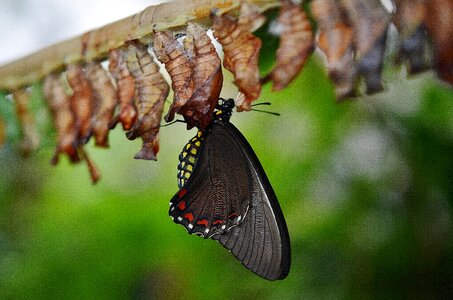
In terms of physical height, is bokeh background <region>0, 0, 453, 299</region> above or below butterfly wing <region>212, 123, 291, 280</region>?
below

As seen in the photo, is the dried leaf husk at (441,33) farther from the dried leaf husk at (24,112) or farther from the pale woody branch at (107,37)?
the dried leaf husk at (24,112)

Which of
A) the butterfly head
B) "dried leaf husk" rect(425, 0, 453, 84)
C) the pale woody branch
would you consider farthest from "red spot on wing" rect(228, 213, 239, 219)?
"dried leaf husk" rect(425, 0, 453, 84)

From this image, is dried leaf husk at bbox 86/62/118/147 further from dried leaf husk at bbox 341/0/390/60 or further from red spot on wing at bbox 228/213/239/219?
dried leaf husk at bbox 341/0/390/60

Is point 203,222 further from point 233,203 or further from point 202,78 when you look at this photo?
point 202,78

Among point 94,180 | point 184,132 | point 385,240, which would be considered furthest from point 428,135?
point 94,180

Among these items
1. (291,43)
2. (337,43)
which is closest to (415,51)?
(337,43)

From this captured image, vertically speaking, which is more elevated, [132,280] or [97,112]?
[97,112]

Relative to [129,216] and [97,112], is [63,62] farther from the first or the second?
[129,216]
